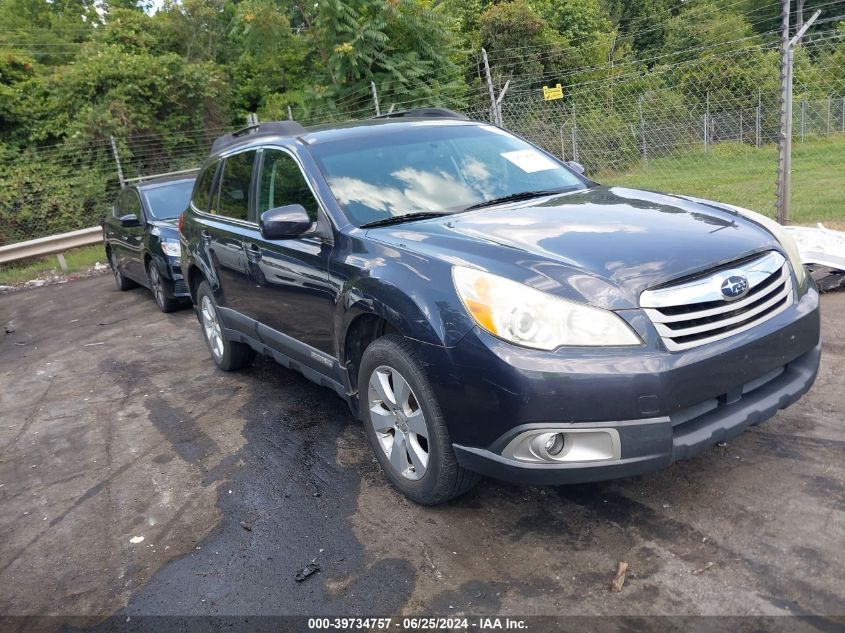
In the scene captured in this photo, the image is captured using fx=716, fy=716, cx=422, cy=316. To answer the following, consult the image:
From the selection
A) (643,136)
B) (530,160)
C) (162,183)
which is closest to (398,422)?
(530,160)

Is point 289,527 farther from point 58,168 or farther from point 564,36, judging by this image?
point 564,36

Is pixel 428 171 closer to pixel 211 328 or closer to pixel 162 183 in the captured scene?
pixel 211 328

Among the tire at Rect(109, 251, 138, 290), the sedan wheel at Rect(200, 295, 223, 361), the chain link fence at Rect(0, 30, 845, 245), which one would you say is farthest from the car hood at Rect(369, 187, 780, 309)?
the tire at Rect(109, 251, 138, 290)

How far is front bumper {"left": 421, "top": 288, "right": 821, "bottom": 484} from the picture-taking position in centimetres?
263

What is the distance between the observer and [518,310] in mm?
2742

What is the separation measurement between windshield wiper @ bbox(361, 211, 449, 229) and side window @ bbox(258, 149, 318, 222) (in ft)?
1.22

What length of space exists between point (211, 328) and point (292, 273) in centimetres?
220

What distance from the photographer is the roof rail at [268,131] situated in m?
4.61

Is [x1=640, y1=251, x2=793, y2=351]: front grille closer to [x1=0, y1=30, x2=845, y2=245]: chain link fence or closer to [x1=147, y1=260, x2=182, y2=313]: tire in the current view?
[x1=147, y1=260, x2=182, y2=313]: tire

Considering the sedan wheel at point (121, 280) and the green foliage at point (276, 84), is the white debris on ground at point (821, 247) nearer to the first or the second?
the green foliage at point (276, 84)

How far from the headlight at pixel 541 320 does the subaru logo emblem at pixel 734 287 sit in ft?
1.55

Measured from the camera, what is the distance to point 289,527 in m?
3.35

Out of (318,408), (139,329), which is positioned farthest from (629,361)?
(139,329)

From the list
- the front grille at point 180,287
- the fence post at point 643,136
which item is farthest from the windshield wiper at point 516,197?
the fence post at point 643,136
